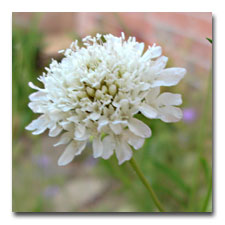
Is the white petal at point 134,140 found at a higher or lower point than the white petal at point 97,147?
higher

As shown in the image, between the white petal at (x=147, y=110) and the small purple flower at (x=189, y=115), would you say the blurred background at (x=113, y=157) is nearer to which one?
the small purple flower at (x=189, y=115)

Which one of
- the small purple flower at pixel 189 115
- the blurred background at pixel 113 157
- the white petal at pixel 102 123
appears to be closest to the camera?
the white petal at pixel 102 123

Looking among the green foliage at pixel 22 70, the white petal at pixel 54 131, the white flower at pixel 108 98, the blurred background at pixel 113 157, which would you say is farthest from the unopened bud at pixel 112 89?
the green foliage at pixel 22 70

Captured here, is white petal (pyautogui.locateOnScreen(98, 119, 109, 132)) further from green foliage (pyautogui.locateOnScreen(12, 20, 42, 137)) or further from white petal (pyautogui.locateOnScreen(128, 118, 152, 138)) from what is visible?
green foliage (pyautogui.locateOnScreen(12, 20, 42, 137))

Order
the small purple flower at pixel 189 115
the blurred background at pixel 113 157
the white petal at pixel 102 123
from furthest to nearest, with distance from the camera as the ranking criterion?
the small purple flower at pixel 189 115 → the blurred background at pixel 113 157 → the white petal at pixel 102 123

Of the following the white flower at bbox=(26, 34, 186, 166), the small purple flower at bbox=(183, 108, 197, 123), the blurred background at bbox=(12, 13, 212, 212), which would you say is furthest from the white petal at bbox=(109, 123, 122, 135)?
the small purple flower at bbox=(183, 108, 197, 123)
